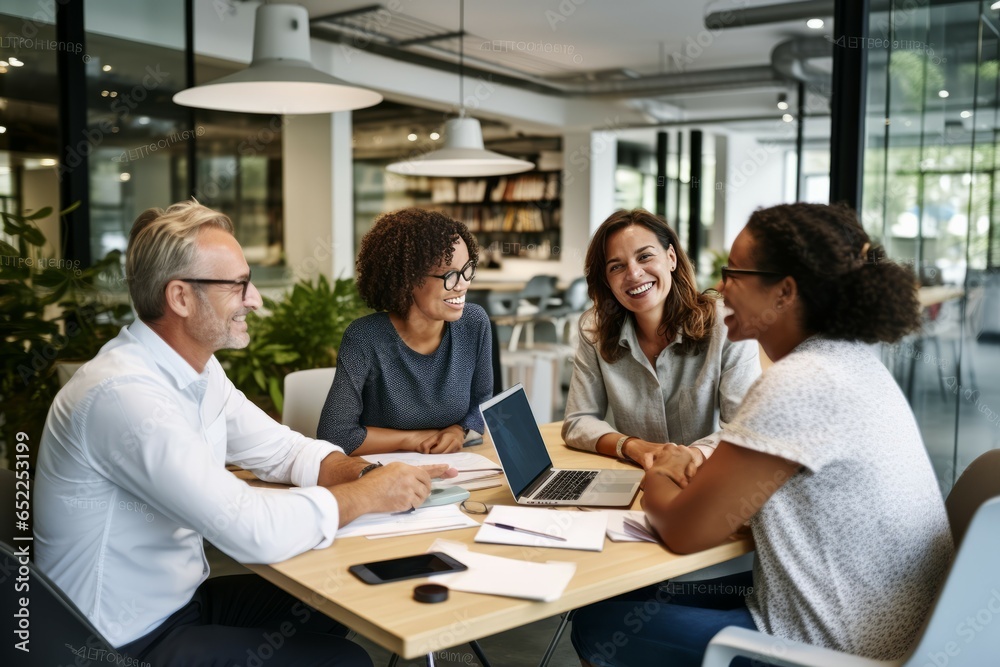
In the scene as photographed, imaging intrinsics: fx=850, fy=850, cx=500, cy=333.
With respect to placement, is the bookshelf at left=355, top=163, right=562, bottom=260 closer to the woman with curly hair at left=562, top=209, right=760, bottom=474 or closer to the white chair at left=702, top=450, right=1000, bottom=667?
the woman with curly hair at left=562, top=209, right=760, bottom=474

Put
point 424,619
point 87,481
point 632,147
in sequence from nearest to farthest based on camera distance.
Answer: point 424,619, point 87,481, point 632,147

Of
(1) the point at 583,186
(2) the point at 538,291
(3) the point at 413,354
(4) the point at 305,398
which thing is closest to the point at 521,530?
(3) the point at 413,354

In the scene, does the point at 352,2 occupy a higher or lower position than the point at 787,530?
higher

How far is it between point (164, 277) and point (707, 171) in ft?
43.7

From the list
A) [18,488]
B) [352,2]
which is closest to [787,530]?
[18,488]

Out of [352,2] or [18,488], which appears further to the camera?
[352,2]

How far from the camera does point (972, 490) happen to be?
1.77 metres

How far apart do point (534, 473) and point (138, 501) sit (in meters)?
0.89

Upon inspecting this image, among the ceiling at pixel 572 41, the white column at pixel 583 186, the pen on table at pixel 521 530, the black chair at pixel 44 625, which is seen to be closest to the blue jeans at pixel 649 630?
the pen on table at pixel 521 530

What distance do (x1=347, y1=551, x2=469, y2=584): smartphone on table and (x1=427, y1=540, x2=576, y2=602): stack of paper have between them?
0.02 meters

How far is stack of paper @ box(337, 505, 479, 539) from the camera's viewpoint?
5.44 ft

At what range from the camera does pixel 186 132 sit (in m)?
4.56

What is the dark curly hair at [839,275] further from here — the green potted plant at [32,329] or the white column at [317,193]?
the white column at [317,193]

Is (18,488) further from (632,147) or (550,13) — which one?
(632,147)
